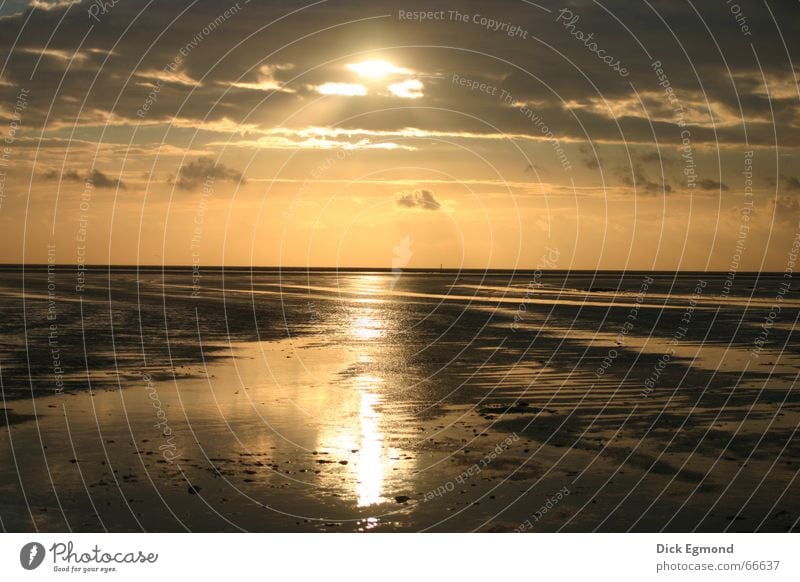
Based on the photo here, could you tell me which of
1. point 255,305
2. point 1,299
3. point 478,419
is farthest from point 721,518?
point 1,299

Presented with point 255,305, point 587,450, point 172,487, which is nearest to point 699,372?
point 587,450

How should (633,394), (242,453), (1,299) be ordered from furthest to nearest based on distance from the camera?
(1,299)
(633,394)
(242,453)

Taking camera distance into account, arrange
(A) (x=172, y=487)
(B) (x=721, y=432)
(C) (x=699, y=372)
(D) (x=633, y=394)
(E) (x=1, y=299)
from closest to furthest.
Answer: (A) (x=172, y=487) → (B) (x=721, y=432) → (D) (x=633, y=394) → (C) (x=699, y=372) → (E) (x=1, y=299)

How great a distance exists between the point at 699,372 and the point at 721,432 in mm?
12066

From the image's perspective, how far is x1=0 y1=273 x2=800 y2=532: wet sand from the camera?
16.4 meters

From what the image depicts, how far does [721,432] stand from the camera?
77.0ft

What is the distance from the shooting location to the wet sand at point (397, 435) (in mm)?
16375

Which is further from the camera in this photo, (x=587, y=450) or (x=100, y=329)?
(x=100, y=329)

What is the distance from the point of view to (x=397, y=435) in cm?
2239

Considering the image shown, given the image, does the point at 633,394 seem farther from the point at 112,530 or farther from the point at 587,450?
the point at 112,530

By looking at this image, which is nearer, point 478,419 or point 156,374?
point 478,419

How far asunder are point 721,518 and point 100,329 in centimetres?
4022

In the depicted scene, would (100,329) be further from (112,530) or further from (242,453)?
(112,530)

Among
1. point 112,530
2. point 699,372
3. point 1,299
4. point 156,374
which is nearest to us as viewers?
point 112,530
